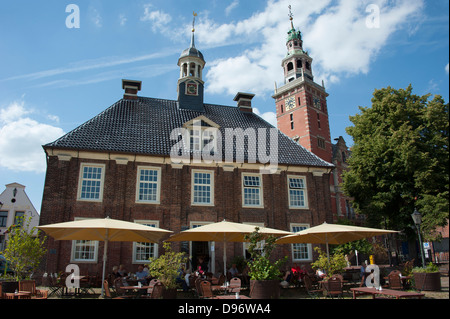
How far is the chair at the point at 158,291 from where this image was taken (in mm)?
9773

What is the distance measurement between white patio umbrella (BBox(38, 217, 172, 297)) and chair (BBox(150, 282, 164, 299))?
2.23 metres

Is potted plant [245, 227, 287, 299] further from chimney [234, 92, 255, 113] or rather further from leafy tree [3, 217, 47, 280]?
chimney [234, 92, 255, 113]

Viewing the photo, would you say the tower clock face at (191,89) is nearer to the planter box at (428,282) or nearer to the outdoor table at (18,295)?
the outdoor table at (18,295)

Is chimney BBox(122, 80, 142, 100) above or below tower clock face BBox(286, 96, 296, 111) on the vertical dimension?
below

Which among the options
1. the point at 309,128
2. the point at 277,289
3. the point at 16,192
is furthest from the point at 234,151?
the point at 16,192

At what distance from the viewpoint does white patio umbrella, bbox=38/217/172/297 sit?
36.2 ft

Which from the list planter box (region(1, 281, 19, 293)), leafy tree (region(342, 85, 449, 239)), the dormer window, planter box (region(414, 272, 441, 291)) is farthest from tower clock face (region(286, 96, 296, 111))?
planter box (region(1, 281, 19, 293))

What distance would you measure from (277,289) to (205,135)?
13123 mm

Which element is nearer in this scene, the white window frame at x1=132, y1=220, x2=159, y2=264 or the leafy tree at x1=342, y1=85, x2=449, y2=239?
the white window frame at x1=132, y1=220, x2=159, y2=264

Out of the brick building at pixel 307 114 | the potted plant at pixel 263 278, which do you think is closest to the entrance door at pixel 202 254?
the potted plant at pixel 263 278

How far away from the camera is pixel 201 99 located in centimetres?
2525

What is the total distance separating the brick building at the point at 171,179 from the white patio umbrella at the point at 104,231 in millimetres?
5242

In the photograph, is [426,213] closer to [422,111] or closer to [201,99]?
[422,111]

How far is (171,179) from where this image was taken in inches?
758
